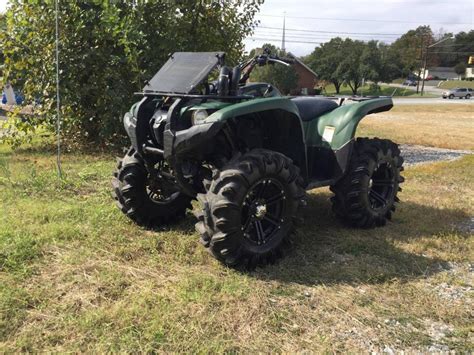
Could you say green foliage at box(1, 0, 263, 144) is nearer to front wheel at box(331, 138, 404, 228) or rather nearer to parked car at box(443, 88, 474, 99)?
front wheel at box(331, 138, 404, 228)

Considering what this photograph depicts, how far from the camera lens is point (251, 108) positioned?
3.51 m

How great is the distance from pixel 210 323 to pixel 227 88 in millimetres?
1935

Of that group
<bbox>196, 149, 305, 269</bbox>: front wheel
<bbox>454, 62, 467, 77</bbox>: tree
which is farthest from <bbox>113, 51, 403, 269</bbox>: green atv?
<bbox>454, 62, 467, 77</bbox>: tree

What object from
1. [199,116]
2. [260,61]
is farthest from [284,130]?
[199,116]

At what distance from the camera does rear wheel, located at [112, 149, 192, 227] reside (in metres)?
4.30

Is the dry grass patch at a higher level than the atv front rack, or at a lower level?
lower

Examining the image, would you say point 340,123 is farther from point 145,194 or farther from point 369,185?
point 145,194

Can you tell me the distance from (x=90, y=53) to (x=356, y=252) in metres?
6.77

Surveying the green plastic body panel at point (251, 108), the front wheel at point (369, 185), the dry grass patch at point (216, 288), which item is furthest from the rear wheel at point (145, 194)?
the front wheel at point (369, 185)

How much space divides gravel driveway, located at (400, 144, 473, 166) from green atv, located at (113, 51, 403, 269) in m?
4.54

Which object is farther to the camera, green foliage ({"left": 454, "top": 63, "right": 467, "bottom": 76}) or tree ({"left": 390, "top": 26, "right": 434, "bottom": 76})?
green foliage ({"left": 454, "top": 63, "right": 467, "bottom": 76})

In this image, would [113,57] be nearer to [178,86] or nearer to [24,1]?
[24,1]

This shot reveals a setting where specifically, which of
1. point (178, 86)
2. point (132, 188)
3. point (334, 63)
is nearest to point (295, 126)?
point (178, 86)

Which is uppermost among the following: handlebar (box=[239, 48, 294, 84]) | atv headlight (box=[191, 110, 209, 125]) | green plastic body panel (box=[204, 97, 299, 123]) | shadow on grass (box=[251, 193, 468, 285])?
handlebar (box=[239, 48, 294, 84])
